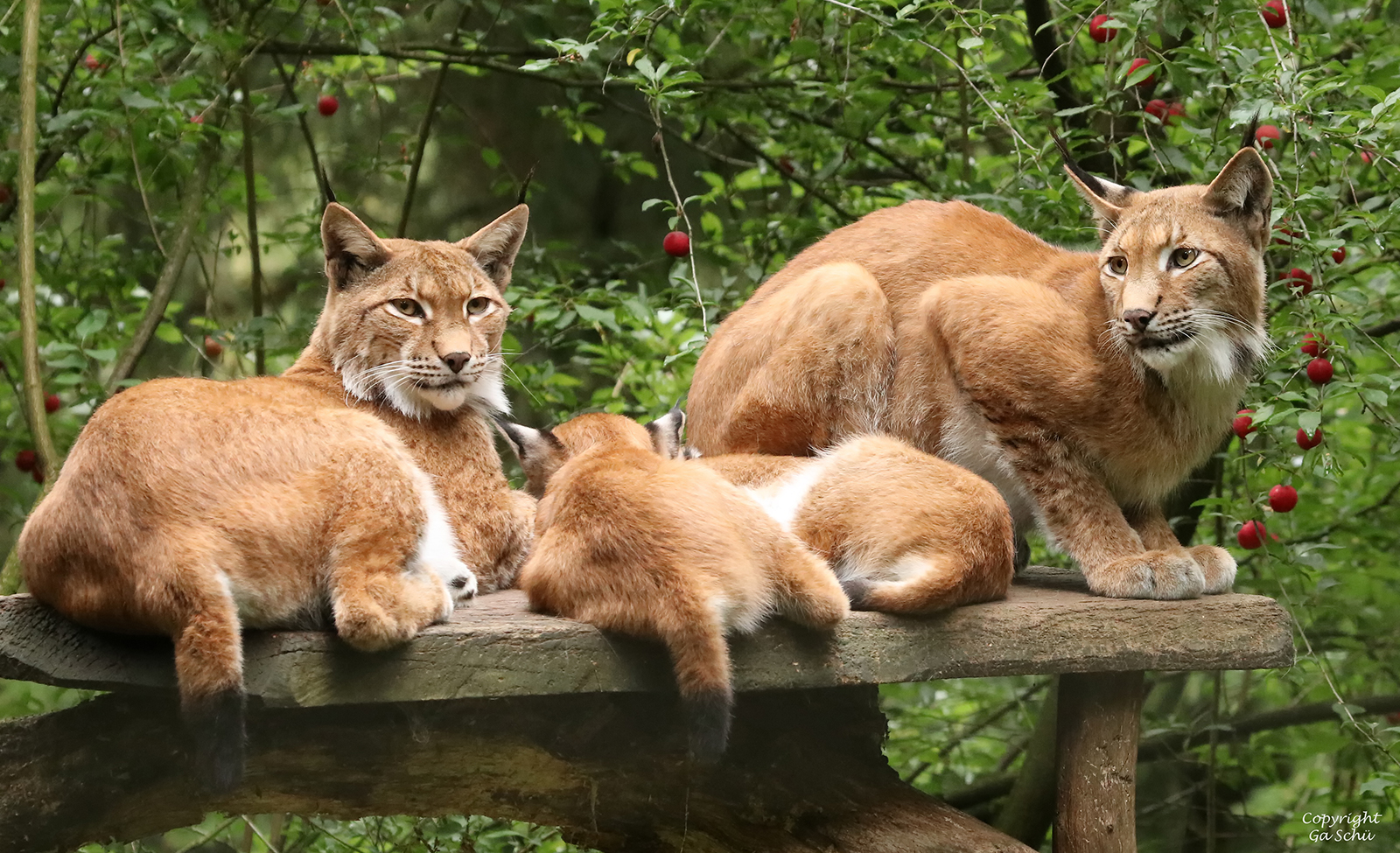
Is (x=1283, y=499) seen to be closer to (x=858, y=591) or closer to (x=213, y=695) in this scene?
(x=858, y=591)

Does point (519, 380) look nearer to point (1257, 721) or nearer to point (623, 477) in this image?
point (623, 477)

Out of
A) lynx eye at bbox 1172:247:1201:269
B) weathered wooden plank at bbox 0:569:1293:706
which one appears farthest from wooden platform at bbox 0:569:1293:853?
lynx eye at bbox 1172:247:1201:269

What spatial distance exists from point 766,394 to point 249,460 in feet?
5.77

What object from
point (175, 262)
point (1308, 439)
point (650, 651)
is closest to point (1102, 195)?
point (1308, 439)

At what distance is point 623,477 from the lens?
141 inches

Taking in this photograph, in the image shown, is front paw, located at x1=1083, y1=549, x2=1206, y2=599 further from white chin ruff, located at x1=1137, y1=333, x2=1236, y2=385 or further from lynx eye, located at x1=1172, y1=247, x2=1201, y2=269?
lynx eye, located at x1=1172, y1=247, x2=1201, y2=269

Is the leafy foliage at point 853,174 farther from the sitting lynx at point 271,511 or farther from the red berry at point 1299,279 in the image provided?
the sitting lynx at point 271,511

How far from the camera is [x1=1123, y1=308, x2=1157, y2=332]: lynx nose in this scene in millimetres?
4035

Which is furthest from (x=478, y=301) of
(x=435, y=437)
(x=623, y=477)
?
(x=623, y=477)

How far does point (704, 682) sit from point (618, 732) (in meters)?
0.85

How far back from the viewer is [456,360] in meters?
3.95

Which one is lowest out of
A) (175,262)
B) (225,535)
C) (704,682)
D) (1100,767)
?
(1100,767)

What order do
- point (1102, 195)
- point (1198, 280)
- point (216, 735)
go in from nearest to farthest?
Result: point (216, 735), point (1198, 280), point (1102, 195)

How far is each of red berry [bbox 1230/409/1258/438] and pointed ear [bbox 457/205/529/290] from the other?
2632mm
